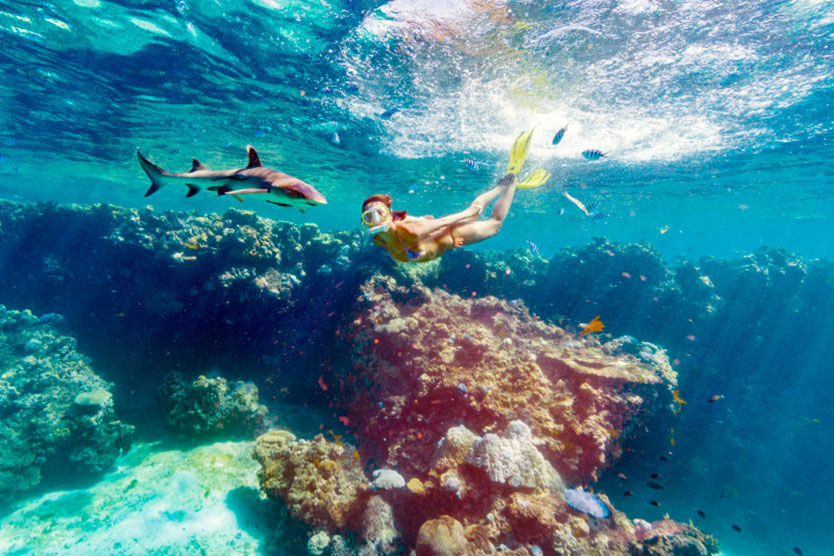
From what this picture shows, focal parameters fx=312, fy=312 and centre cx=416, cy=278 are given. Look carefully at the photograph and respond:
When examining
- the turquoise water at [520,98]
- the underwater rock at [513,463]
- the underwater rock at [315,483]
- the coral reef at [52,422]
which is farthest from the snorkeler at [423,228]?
the coral reef at [52,422]

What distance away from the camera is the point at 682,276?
17.1 metres

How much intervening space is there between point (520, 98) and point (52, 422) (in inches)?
664

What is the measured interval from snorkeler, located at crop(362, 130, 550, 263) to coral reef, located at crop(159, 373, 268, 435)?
6639 mm

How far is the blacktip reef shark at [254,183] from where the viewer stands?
2740 millimetres

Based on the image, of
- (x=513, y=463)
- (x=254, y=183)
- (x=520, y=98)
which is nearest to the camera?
(x=254, y=183)

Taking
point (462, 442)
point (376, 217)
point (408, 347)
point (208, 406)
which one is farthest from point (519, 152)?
point (208, 406)

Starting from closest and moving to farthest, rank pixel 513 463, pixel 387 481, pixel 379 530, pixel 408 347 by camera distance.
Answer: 1. pixel 379 530
2. pixel 513 463
3. pixel 387 481
4. pixel 408 347

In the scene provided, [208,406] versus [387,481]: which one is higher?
[387,481]

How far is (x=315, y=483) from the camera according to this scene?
548cm


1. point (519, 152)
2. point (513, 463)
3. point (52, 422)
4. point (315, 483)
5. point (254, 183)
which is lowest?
point (52, 422)

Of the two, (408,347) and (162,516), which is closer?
(162,516)

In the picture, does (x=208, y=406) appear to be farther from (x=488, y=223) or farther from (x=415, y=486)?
(x=488, y=223)

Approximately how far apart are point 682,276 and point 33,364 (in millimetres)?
26490

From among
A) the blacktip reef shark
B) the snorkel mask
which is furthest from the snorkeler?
the blacktip reef shark
